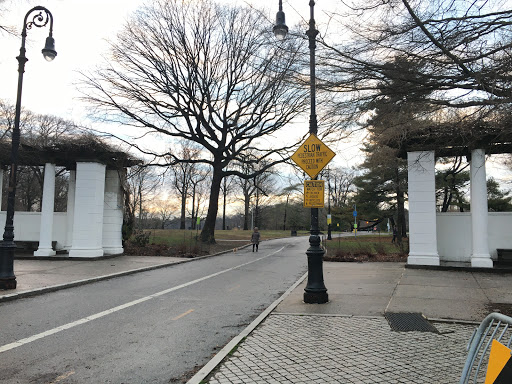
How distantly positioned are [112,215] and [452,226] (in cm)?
1504

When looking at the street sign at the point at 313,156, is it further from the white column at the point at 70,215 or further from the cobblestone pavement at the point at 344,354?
the white column at the point at 70,215

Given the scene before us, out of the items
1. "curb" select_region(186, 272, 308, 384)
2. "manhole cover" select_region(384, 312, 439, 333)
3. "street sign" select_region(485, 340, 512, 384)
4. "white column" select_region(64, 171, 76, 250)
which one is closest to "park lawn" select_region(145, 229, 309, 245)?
"white column" select_region(64, 171, 76, 250)

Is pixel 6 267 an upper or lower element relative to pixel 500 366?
lower

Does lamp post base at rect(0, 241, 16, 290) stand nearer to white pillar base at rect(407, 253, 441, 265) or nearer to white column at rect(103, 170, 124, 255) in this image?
white column at rect(103, 170, 124, 255)

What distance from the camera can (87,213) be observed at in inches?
663

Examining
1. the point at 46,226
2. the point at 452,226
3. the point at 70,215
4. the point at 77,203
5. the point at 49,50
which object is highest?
the point at 49,50

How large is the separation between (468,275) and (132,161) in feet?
50.2

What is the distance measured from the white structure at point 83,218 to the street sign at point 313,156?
11.7 m

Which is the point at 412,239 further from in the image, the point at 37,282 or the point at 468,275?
the point at 37,282

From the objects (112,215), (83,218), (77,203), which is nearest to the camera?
(83,218)

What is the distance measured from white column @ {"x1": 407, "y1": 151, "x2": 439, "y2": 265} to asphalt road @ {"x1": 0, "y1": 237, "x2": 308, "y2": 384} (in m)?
5.27

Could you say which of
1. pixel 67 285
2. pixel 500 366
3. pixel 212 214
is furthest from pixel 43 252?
pixel 500 366

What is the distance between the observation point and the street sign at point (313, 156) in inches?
336

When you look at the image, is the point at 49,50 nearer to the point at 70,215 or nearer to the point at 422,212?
the point at 70,215
